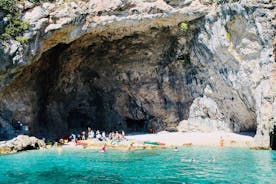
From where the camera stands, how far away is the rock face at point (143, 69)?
3092 cm

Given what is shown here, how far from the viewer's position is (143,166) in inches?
A: 838

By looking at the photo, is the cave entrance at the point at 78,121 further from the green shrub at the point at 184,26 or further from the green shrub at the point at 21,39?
the green shrub at the point at 184,26

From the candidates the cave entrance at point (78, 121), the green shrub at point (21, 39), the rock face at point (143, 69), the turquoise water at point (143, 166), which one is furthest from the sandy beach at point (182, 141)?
the green shrub at point (21, 39)

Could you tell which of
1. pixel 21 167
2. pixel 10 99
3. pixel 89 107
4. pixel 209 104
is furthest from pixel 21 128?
pixel 209 104

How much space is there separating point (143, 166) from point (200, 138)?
43.6ft

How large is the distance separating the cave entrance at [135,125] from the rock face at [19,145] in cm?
1136

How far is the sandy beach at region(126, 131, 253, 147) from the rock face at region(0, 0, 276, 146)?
134 centimetres

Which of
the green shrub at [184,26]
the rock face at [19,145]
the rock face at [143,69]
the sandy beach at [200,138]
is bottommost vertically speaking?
the rock face at [19,145]

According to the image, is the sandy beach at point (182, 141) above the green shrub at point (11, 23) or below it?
below

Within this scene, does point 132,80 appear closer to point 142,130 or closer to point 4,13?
point 142,130

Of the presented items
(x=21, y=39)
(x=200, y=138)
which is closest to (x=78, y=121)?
(x=21, y=39)

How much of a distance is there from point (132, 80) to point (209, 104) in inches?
313

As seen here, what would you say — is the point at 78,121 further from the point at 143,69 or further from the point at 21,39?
the point at 21,39

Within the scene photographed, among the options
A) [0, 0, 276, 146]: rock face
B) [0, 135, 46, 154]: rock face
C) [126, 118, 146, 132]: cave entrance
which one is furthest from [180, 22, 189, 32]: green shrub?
[0, 135, 46, 154]: rock face
